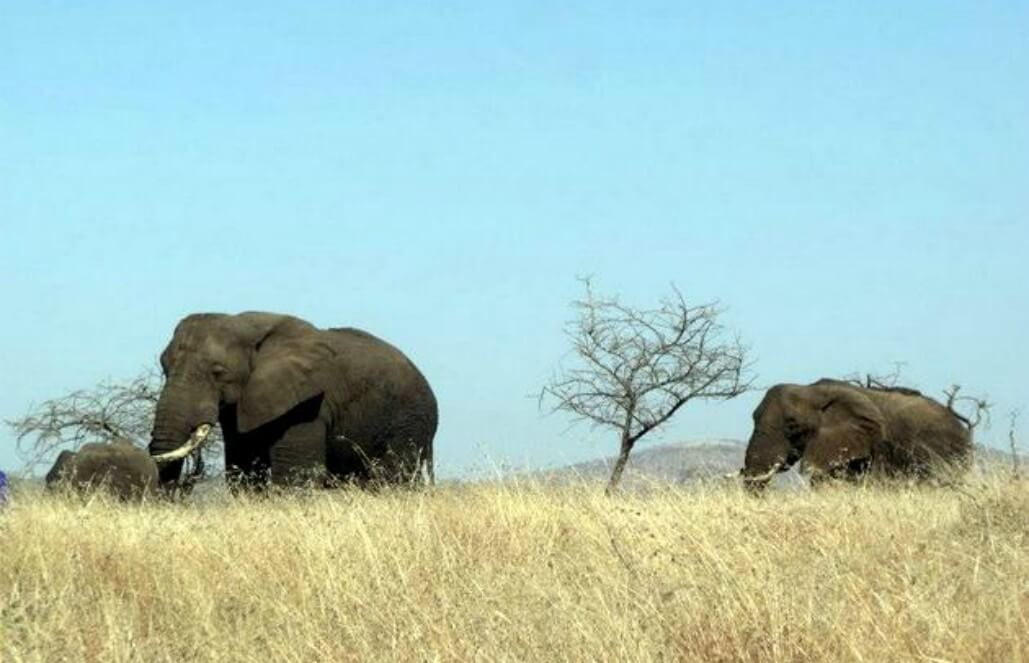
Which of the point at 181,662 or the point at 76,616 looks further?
the point at 76,616

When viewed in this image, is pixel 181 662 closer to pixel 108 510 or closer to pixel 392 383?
pixel 108 510

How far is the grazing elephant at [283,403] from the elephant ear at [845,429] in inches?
257

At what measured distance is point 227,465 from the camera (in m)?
19.8

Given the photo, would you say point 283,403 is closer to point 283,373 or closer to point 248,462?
point 283,373

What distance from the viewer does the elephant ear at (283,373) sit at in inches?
760

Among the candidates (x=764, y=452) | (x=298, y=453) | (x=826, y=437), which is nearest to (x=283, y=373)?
(x=298, y=453)

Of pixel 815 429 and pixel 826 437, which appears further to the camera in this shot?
pixel 815 429

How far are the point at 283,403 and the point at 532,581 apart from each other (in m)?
11.9

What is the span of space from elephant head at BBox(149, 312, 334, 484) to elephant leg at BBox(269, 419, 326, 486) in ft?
1.32

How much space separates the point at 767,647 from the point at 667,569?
2054mm

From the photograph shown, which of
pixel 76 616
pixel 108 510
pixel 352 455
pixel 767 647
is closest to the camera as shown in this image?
pixel 767 647

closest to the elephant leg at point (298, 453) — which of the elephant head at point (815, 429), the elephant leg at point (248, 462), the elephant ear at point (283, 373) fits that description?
the elephant leg at point (248, 462)

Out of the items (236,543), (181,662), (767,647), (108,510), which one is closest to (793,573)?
(767,647)

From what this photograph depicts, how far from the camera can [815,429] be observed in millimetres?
25000
